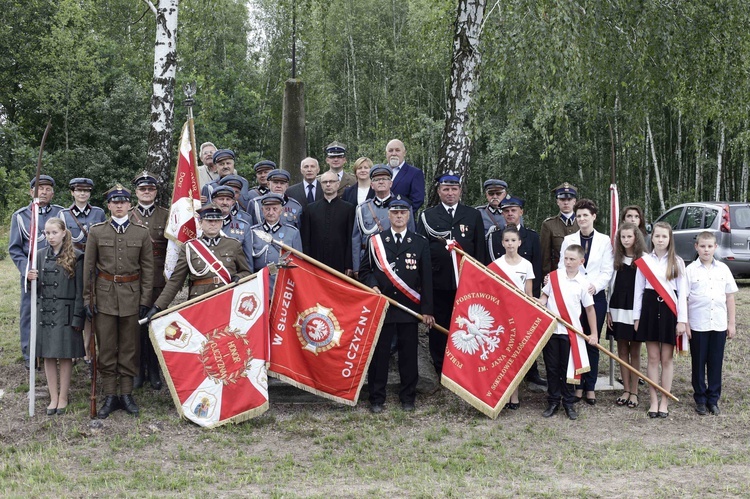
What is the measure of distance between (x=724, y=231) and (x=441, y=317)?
823 centimetres

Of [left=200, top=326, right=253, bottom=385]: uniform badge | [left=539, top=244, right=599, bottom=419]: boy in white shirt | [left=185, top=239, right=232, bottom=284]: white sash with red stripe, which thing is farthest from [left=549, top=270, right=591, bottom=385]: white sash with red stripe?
[left=185, top=239, right=232, bottom=284]: white sash with red stripe

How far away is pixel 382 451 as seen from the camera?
550 centimetres

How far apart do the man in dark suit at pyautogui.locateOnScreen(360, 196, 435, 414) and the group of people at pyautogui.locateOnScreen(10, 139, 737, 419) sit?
0.04 ft

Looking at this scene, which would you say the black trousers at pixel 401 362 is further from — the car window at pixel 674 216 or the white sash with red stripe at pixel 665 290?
the car window at pixel 674 216

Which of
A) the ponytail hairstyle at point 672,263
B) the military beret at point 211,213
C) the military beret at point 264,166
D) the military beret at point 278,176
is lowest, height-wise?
the ponytail hairstyle at point 672,263

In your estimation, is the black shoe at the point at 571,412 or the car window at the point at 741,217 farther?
the car window at the point at 741,217

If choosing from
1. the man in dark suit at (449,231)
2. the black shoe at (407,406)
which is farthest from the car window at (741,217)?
the black shoe at (407,406)

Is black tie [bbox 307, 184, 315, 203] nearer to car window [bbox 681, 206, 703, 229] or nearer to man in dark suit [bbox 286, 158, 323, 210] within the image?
man in dark suit [bbox 286, 158, 323, 210]

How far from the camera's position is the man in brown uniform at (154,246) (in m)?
7.08

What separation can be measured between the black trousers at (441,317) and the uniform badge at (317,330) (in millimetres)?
1143

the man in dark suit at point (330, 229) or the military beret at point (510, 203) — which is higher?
the military beret at point (510, 203)

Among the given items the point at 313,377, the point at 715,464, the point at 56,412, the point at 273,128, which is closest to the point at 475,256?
the point at 313,377

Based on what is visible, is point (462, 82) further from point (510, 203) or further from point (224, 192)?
point (224, 192)

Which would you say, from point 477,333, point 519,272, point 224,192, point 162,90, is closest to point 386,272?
point 477,333
